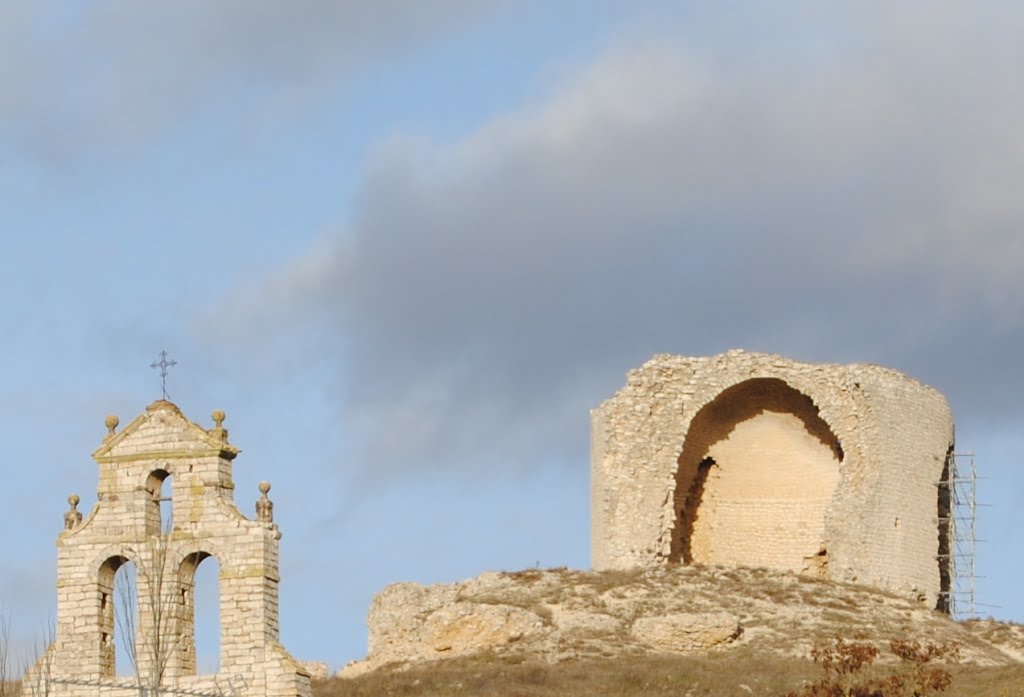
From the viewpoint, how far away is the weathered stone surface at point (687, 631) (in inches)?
1950

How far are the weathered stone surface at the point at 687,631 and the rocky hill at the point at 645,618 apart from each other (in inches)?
0.7

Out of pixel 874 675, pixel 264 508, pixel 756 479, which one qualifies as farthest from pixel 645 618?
pixel 264 508

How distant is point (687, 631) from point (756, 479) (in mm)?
9250

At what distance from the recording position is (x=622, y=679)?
4512cm

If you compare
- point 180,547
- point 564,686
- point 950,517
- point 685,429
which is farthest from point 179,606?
point 950,517

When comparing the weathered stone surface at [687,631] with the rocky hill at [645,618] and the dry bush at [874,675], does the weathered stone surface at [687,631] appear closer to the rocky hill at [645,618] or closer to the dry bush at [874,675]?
the rocky hill at [645,618]

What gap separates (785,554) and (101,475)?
30.8 metres

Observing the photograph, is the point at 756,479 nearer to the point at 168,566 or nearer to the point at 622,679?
the point at 622,679

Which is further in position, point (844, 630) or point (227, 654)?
point (844, 630)

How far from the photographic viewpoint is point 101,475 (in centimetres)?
2909

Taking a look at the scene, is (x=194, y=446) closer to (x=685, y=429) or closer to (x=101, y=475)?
(x=101, y=475)

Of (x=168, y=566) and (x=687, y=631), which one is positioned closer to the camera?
(x=168, y=566)

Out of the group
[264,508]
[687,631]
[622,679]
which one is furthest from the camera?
[687,631]

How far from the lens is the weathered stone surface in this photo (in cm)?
4953
